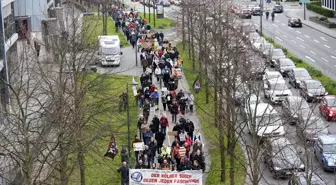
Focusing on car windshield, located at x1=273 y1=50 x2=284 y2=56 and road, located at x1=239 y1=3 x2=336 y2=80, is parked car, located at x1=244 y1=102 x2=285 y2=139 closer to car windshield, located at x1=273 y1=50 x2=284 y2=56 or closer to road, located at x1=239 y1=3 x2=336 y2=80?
car windshield, located at x1=273 y1=50 x2=284 y2=56

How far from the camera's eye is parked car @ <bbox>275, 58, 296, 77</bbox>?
5206 centimetres

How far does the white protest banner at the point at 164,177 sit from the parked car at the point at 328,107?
49.6 ft

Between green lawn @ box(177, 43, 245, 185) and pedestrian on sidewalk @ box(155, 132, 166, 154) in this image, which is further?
pedestrian on sidewalk @ box(155, 132, 166, 154)

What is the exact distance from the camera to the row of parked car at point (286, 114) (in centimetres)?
2630

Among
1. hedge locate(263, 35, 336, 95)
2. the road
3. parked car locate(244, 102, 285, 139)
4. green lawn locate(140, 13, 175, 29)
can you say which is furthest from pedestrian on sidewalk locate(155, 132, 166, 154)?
green lawn locate(140, 13, 175, 29)

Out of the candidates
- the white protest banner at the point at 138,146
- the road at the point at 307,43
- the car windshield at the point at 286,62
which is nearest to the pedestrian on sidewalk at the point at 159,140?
the white protest banner at the point at 138,146

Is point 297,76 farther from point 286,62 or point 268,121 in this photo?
point 268,121

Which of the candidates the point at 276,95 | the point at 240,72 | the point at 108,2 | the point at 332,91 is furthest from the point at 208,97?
the point at 108,2

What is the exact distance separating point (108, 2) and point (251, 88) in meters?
51.2

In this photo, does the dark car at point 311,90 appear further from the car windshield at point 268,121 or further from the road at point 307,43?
the car windshield at point 268,121

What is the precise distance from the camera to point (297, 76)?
48188 millimetres

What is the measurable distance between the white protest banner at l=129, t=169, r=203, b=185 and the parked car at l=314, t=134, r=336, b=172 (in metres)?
6.45

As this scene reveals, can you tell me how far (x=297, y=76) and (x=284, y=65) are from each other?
4775mm

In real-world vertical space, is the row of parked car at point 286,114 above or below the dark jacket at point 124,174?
above
